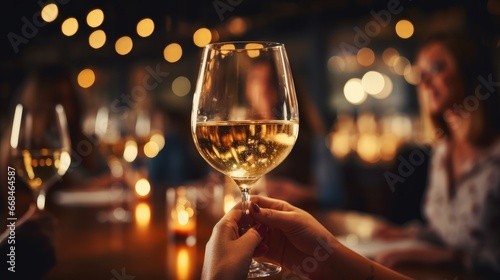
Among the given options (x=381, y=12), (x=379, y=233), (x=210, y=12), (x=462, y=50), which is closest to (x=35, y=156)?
(x=379, y=233)

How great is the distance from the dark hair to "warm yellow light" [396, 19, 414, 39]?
5253 millimetres

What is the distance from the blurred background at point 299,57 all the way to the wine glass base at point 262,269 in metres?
1.57

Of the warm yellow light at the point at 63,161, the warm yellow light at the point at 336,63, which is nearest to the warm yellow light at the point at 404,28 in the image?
the warm yellow light at the point at 336,63

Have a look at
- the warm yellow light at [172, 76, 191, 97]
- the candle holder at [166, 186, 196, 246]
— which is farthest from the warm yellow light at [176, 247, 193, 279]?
the warm yellow light at [172, 76, 191, 97]

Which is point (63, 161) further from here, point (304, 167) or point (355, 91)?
point (355, 91)

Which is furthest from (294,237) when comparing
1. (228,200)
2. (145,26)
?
(145,26)

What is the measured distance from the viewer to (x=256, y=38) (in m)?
8.44

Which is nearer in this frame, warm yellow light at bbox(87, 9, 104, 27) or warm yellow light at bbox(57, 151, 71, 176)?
warm yellow light at bbox(57, 151, 71, 176)

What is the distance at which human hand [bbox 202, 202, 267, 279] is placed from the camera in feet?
2.57

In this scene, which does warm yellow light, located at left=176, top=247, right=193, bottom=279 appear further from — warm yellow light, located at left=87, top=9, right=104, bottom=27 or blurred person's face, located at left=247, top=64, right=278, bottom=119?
warm yellow light, located at left=87, top=9, right=104, bottom=27

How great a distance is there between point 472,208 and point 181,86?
985cm

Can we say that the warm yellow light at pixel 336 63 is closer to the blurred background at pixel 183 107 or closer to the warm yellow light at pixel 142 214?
the blurred background at pixel 183 107

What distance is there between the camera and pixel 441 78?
7.41 ft

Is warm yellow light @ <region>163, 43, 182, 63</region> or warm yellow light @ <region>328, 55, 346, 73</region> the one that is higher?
warm yellow light @ <region>163, 43, 182, 63</region>
